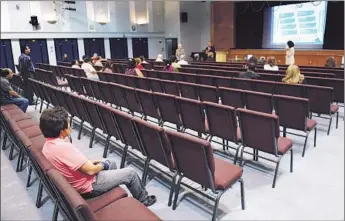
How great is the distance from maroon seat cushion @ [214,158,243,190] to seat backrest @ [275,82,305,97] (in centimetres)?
260

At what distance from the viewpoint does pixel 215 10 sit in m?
16.1

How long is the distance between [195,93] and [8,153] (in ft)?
10.2

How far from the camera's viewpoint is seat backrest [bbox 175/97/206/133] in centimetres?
342

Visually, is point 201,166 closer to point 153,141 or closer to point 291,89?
point 153,141

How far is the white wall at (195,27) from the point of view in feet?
55.2

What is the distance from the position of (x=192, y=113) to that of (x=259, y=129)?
96 cm

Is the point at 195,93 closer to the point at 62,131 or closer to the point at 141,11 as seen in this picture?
the point at 62,131

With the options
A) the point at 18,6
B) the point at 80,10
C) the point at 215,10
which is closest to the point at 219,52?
the point at 215,10

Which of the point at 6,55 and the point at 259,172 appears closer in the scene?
the point at 259,172

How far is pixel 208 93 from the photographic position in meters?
4.63

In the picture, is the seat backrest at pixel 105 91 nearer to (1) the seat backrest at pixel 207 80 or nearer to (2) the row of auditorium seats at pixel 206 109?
(2) the row of auditorium seats at pixel 206 109

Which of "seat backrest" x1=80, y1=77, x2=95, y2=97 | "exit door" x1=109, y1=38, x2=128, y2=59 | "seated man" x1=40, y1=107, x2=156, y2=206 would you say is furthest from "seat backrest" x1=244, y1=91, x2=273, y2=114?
"exit door" x1=109, y1=38, x2=128, y2=59

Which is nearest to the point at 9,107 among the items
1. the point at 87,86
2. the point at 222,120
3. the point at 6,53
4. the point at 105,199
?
the point at 87,86

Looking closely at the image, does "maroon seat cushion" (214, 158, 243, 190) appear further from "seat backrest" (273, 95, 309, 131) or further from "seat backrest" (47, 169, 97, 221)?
"seat backrest" (273, 95, 309, 131)
